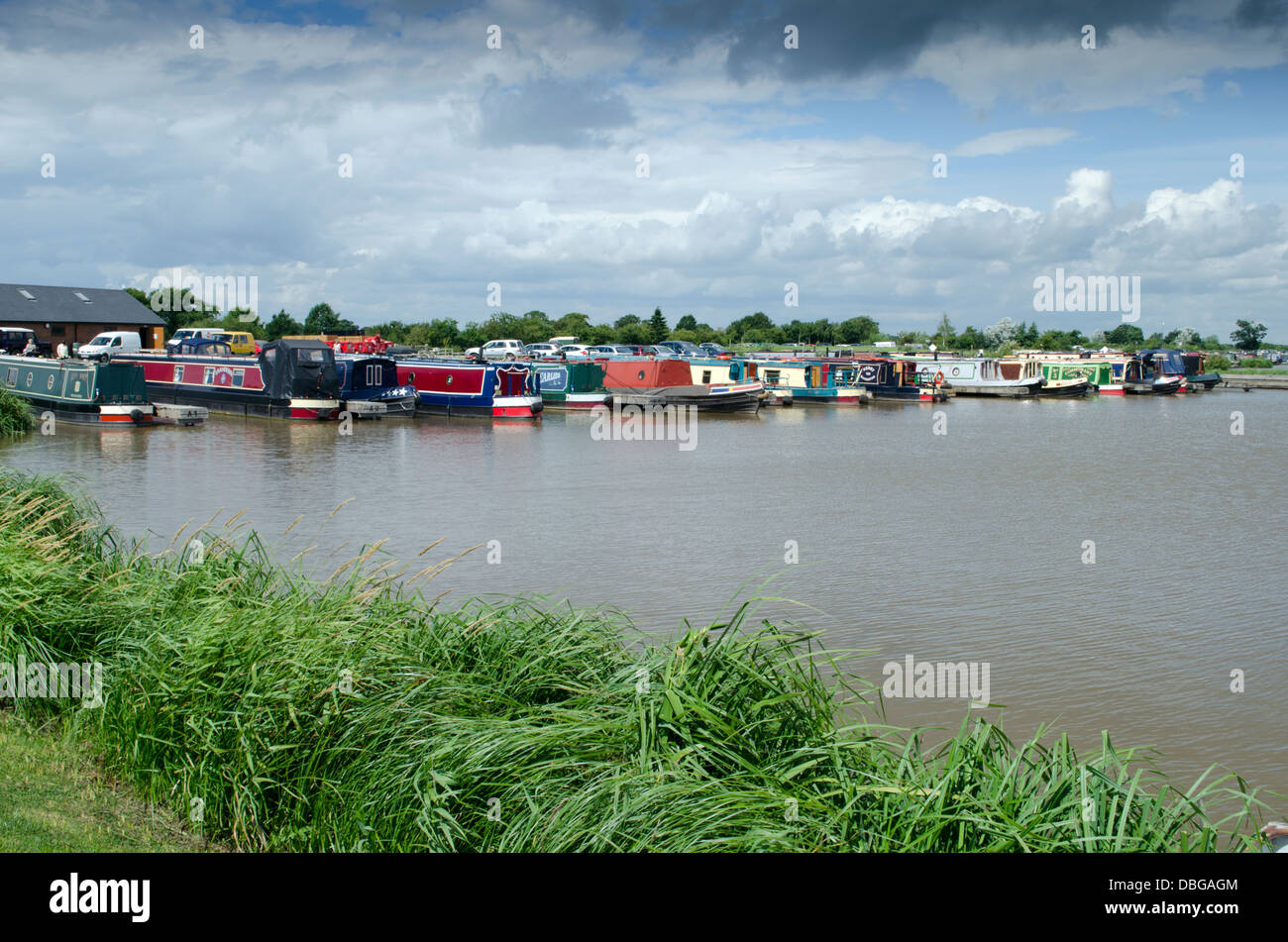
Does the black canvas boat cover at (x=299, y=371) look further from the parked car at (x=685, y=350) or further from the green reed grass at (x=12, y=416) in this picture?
the parked car at (x=685, y=350)

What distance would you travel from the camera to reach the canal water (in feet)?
28.8

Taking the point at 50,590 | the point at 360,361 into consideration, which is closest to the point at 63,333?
the point at 360,361

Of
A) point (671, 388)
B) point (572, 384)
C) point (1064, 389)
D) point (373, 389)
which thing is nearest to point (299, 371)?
point (373, 389)

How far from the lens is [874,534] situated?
50.0ft

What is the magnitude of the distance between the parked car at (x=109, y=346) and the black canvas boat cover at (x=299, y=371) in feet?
44.2

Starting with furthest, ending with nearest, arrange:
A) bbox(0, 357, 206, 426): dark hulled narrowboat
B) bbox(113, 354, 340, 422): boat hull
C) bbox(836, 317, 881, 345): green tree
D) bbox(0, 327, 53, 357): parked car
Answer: bbox(836, 317, 881, 345): green tree → bbox(0, 327, 53, 357): parked car → bbox(113, 354, 340, 422): boat hull → bbox(0, 357, 206, 426): dark hulled narrowboat

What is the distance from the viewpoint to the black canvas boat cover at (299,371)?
3244 cm

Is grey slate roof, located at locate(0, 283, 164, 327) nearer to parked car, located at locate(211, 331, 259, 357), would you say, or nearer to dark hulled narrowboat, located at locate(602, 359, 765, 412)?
parked car, located at locate(211, 331, 259, 357)

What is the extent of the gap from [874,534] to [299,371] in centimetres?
2236

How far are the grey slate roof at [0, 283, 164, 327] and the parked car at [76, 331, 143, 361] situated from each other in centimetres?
1157

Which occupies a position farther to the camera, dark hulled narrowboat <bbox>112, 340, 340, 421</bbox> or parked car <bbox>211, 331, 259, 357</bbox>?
parked car <bbox>211, 331, 259, 357</bbox>

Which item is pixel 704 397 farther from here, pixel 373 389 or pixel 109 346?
pixel 109 346

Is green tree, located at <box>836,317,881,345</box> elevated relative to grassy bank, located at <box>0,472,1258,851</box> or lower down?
elevated

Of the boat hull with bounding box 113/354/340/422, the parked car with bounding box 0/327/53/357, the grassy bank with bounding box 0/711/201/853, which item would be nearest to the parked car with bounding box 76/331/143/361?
the parked car with bounding box 0/327/53/357
